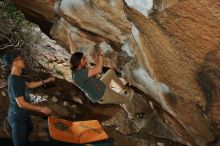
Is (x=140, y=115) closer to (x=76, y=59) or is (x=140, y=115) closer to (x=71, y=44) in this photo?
(x=71, y=44)

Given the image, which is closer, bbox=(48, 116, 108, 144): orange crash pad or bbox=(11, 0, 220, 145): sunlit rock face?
bbox=(11, 0, 220, 145): sunlit rock face

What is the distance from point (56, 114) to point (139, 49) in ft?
9.62

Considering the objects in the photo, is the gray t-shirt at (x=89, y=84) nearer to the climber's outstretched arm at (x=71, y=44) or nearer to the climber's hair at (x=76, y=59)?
the climber's hair at (x=76, y=59)

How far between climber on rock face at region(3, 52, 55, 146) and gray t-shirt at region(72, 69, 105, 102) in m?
0.68

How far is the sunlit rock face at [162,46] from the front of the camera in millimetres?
5512

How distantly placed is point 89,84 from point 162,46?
160 centimetres

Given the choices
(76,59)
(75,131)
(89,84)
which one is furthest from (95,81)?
(75,131)

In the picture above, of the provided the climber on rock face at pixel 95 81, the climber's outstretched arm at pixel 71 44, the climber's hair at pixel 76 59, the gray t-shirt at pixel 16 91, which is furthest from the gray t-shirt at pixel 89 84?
the climber's outstretched arm at pixel 71 44

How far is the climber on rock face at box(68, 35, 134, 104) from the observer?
673 cm

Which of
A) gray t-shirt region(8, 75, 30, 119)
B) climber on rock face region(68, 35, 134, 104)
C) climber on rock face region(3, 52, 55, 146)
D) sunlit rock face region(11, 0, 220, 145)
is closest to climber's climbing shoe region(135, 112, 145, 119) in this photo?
sunlit rock face region(11, 0, 220, 145)

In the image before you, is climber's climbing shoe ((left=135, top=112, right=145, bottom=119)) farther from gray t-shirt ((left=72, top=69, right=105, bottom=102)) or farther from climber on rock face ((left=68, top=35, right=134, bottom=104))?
gray t-shirt ((left=72, top=69, right=105, bottom=102))

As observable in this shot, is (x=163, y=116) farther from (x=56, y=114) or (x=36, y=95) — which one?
(x=36, y=95)

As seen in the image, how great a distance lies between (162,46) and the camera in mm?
6141

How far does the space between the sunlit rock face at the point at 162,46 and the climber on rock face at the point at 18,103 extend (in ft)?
5.95
